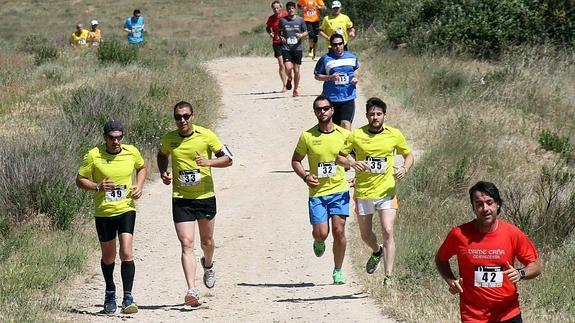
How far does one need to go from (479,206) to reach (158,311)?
4.18m

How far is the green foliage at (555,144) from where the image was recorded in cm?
1928

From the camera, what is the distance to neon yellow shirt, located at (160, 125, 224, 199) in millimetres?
10062

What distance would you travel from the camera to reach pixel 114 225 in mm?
9727

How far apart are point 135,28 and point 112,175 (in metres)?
21.9

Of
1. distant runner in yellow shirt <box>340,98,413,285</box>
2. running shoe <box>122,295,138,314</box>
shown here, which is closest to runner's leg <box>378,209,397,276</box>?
distant runner in yellow shirt <box>340,98,413,285</box>

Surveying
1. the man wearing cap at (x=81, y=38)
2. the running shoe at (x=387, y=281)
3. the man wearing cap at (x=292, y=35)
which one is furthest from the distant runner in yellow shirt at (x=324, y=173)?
the man wearing cap at (x=81, y=38)

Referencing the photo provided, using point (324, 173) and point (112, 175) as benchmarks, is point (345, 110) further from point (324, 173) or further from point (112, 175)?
point (112, 175)

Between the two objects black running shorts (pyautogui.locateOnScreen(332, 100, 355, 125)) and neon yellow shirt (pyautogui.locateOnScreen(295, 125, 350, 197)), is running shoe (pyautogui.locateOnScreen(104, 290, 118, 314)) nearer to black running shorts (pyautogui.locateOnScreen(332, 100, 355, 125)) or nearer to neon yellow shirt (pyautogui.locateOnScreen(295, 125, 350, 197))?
neon yellow shirt (pyautogui.locateOnScreen(295, 125, 350, 197))

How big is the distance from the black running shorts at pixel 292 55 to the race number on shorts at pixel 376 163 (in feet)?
35.7

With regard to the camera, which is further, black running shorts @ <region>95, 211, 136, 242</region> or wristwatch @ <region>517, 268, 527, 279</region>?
black running shorts @ <region>95, 211, 136, 242</region>

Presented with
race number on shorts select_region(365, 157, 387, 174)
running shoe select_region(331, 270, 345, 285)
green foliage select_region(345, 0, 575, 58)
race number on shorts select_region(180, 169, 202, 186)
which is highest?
race number on shorts select_region(365, 157, 387, 174)

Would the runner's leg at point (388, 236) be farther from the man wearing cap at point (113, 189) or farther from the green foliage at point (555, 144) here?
the green foliage at point (555, 144)

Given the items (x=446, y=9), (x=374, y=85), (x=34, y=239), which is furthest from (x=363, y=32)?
(x=34, y=239)

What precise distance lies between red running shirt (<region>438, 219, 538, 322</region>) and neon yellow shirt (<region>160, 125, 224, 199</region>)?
3544 mm
